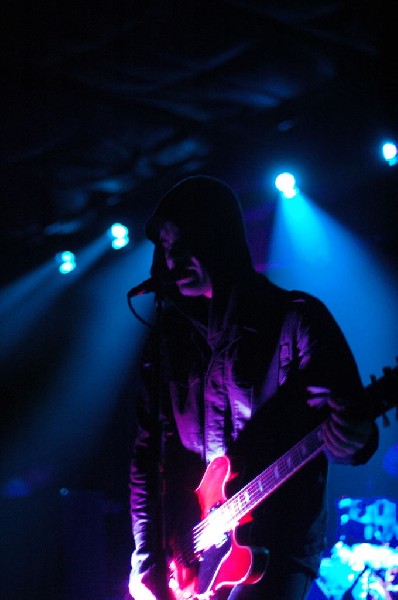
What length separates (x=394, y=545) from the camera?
200 inches

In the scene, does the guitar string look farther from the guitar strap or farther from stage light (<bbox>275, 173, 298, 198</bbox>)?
stage light (<bbox>275, 173, 298, 198</bbox>)

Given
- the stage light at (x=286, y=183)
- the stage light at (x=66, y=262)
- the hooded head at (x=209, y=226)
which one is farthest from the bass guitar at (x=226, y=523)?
the stage light at (x=66, y=262)

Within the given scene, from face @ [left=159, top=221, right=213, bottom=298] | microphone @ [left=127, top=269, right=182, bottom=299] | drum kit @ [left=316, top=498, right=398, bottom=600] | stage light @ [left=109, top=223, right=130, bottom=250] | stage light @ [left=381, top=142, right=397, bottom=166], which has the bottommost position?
drum kit @ [left=316, top=498, right=398, bottom=600]

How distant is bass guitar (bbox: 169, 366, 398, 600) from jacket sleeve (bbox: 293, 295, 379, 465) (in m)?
0.08

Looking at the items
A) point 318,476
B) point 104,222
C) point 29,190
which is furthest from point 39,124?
point 318,476

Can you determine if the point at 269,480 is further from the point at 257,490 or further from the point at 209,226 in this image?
the point at 209,226

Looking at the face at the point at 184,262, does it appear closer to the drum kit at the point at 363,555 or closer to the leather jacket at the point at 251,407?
the leather jacket at the point at 251,407

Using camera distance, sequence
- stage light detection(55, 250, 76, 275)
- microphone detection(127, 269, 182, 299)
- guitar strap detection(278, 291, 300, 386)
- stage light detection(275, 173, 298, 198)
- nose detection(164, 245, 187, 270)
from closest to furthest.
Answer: microphone detection(127, 269, 182, 299) < guitar strap detection(278, 291, 300, 386) < nose detection(164, 245, 187, 270) < stage light detection(275, 173, 298, 198) < stage light detection(55, 250, 76, 275)

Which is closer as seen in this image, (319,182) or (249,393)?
(249,393)

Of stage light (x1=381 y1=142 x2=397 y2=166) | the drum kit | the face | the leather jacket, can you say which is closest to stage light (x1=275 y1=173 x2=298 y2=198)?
stage light (x1=381 y1=142 x2=397 y2=166)

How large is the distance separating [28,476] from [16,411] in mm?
978

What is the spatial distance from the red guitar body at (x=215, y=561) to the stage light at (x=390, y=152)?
370cm

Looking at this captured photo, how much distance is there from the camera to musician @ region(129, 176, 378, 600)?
2129mm

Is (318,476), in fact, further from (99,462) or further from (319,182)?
(99,462)
